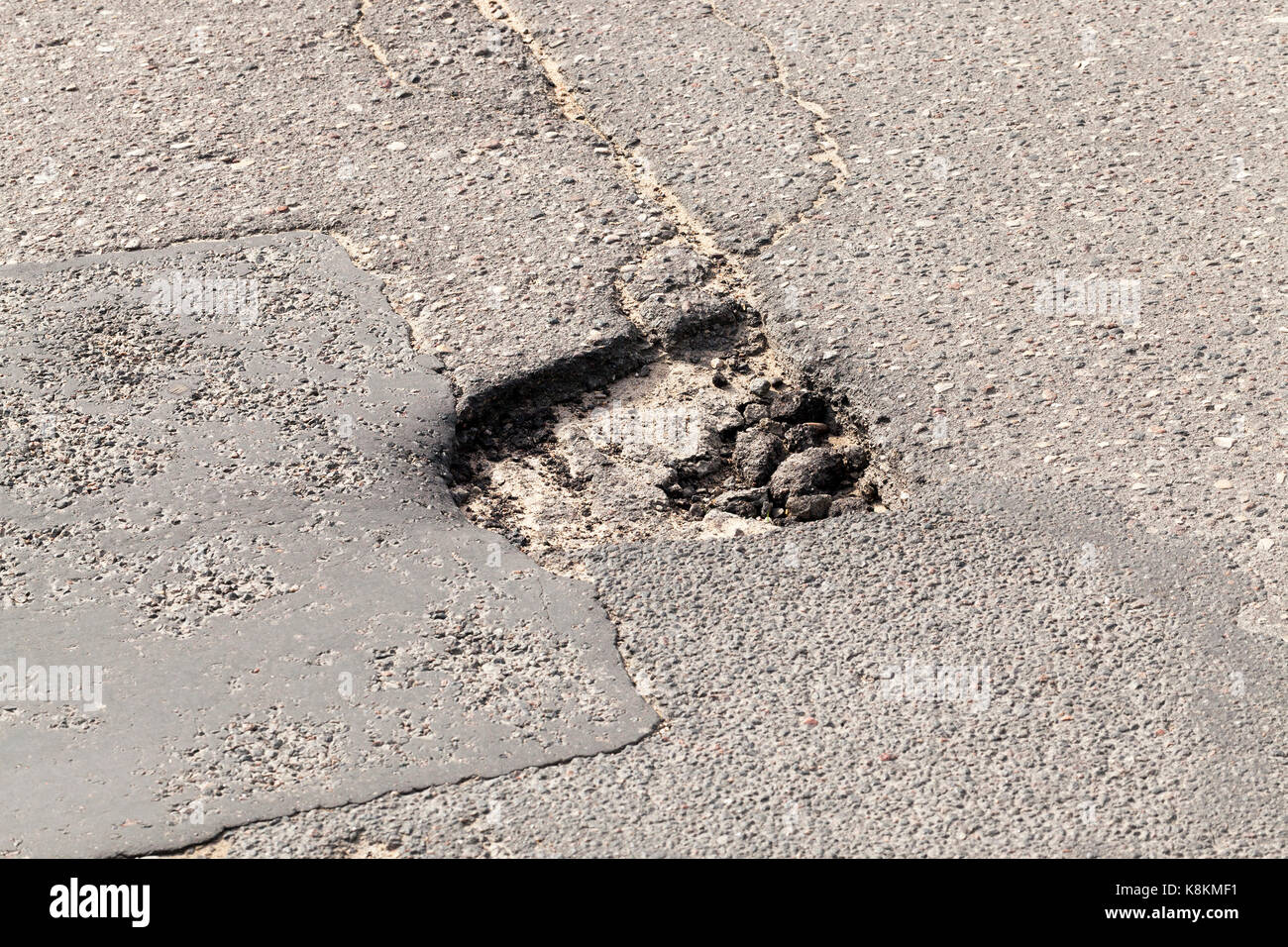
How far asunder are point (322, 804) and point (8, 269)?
2.58m

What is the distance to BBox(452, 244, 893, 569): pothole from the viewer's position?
3.70m

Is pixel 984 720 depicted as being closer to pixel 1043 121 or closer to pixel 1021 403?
pixel 1021 403

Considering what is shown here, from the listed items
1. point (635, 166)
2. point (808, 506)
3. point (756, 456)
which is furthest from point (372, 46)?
point (808, 506)

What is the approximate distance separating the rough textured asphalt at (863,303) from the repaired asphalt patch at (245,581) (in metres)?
0.13

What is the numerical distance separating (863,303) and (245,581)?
6.71ft

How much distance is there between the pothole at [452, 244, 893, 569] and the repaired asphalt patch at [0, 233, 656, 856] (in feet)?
0.58

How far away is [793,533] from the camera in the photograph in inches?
141

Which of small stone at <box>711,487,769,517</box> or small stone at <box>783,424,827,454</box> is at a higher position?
small stone at <box>783,424,827,454</box>

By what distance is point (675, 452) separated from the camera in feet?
12.9

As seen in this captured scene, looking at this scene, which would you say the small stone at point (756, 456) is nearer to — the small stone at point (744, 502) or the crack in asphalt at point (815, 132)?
the small stone at point (744, 502)

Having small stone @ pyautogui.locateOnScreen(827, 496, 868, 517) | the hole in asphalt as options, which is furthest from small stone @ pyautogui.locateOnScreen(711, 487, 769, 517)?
small stone @ pyautogui.locateOnScreen(827, 496, 868, 517)

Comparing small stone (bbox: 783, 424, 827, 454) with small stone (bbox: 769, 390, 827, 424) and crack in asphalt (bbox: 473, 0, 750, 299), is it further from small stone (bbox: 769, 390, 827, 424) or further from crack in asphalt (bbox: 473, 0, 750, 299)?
crack in asphalt (bbox: 473, 0, 750, 299)
